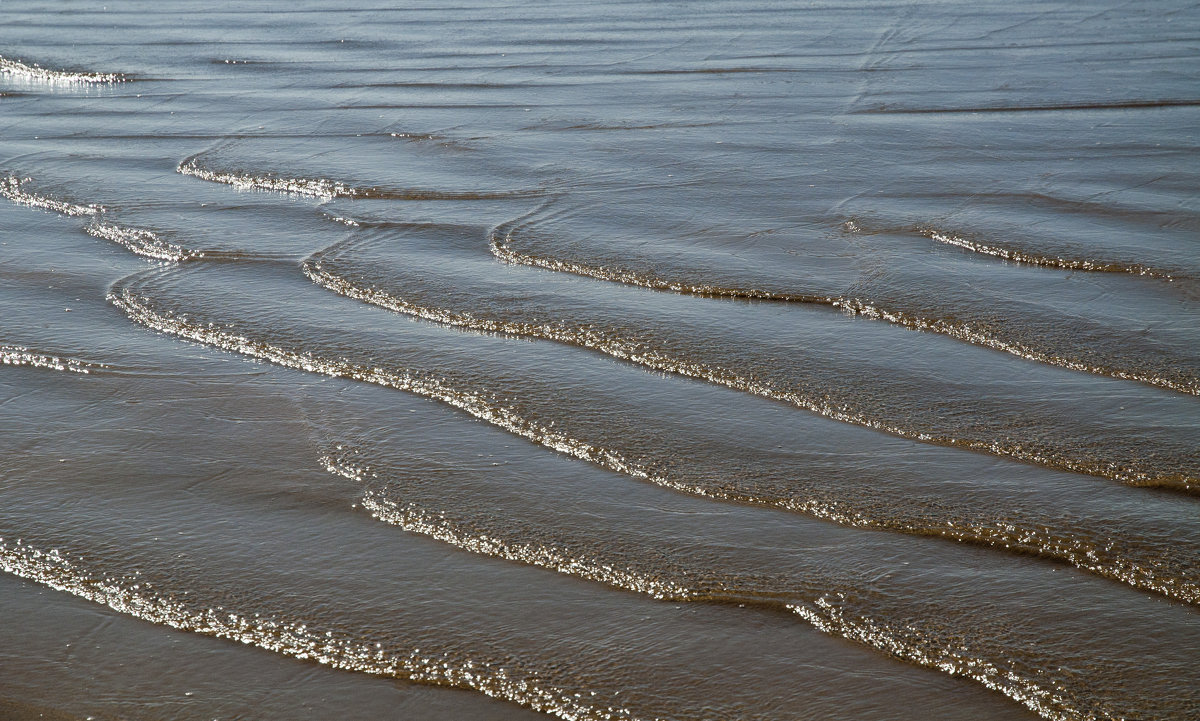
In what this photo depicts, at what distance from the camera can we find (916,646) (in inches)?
98.4

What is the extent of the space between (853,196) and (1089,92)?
328cm

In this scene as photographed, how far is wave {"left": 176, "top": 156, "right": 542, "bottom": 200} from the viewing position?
5.87 m

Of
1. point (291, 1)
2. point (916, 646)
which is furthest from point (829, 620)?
point (291, 1)

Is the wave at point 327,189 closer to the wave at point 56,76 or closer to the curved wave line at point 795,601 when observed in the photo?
the curved wave line at point 795,601

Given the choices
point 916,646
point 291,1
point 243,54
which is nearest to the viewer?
point 916,646

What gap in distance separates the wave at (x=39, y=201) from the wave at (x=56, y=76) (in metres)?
3.16

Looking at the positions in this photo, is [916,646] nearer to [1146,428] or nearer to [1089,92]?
[1146,428]

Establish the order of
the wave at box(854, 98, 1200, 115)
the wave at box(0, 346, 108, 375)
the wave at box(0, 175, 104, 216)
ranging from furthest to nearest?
the wave at box(854, 98, 1200, 115), the wave at box(0, 175, 104, 216), the wave at box(0, 346, 108, 375)

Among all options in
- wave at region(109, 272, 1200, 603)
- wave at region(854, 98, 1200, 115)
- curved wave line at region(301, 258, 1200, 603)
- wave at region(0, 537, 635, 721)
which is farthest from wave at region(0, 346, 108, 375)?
wave at region(854, 98, 1200, 115)

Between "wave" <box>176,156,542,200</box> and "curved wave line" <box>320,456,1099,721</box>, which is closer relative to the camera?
"curved wave line" <box>320,456,1099,721</box>

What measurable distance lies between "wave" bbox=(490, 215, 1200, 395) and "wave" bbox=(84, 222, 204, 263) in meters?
1.29

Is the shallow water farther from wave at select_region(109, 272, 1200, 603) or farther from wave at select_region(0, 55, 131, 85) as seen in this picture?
wave at select_region(0, 55, 131, 85)

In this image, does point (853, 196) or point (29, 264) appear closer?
point (29, 264)

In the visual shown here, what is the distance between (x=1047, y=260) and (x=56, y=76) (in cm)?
753
